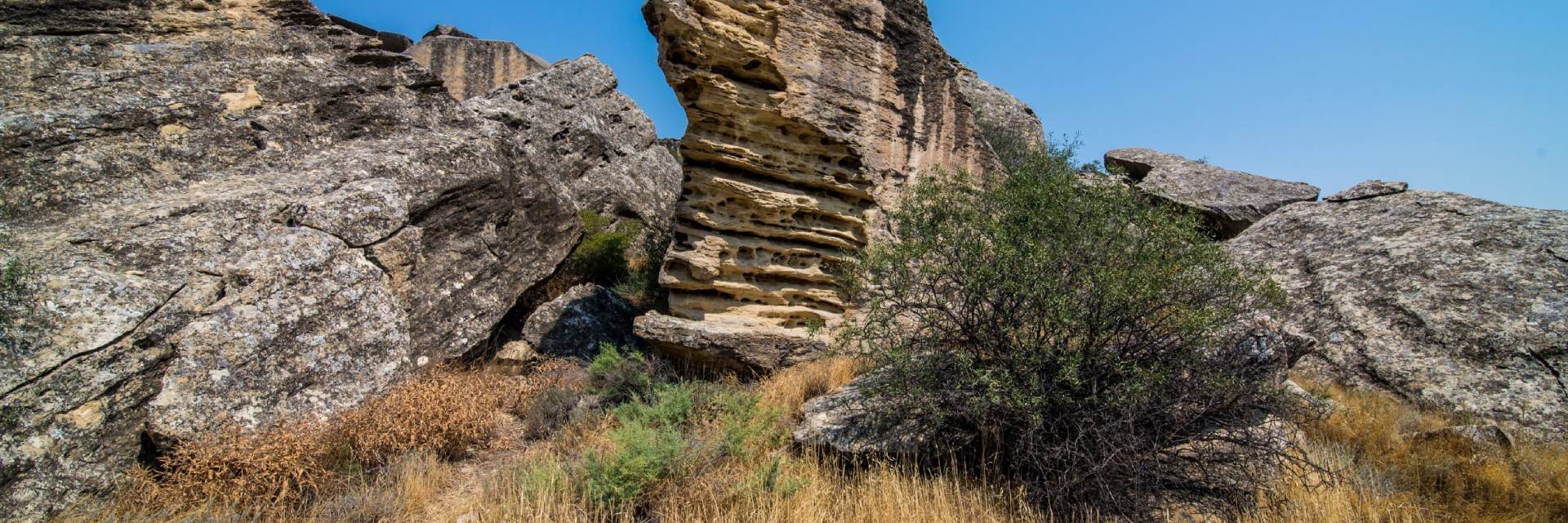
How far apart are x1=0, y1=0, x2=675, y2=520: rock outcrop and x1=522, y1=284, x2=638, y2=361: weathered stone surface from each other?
17.4 inches

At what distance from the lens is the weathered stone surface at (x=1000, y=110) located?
15.1 m

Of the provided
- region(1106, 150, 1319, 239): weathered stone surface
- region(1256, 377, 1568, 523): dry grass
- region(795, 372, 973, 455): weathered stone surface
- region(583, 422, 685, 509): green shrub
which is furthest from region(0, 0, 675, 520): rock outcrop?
region(1106, 150, 1319, 239): weathered stone surface

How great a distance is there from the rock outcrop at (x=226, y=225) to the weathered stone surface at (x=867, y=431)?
3.22 metres

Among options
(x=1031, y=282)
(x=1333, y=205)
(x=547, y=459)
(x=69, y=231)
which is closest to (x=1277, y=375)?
(x=1031, y=282)

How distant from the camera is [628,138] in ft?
35.7

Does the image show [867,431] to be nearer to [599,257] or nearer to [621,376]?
[621,376]

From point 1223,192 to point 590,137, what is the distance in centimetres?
988

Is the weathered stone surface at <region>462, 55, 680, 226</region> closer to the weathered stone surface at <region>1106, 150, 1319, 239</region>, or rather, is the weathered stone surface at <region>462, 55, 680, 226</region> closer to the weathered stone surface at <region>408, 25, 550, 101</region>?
the weathered stone surface at <region>1106, 150, 1319, 239</region>

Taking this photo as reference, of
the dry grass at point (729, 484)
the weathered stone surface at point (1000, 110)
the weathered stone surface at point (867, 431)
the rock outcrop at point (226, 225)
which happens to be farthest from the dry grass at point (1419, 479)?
the weathered stone surface at point (1000, 110)

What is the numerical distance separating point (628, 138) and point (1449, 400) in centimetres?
976

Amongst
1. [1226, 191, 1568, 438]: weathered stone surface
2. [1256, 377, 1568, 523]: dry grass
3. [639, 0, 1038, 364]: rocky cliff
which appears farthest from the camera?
[639, 0, 1038, 364]: rocky cliff

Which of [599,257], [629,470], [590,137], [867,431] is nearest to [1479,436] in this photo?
[867,431]

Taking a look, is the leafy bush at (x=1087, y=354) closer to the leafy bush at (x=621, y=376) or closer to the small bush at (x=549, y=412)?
the leafy bush at (x=621, y=376)

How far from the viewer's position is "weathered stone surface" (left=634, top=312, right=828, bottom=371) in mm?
6180
